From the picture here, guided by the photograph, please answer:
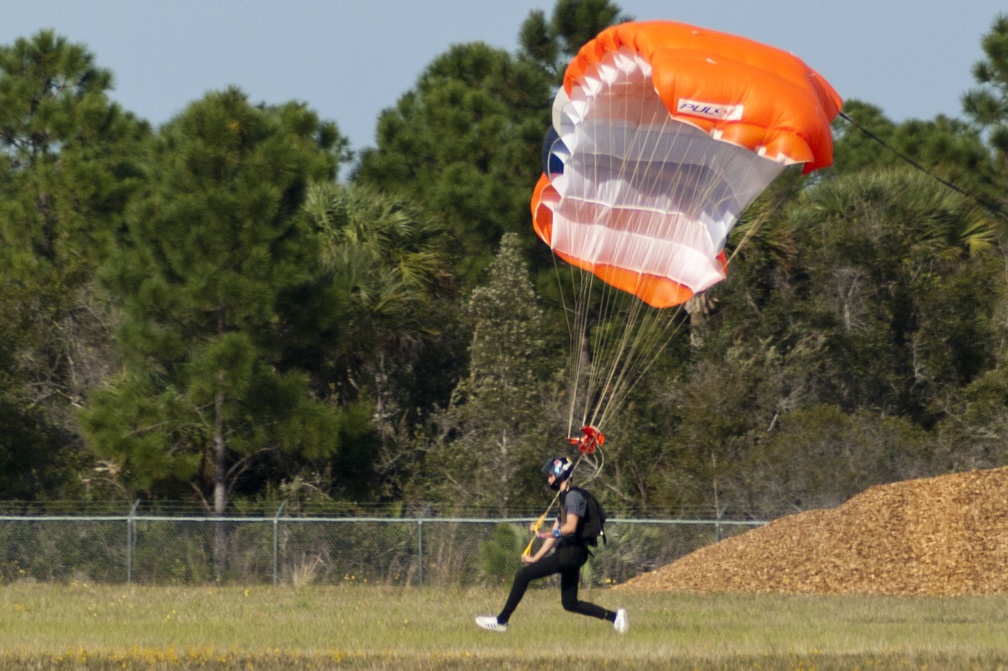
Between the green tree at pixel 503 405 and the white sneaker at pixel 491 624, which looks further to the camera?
the green tree at pixel 503 405

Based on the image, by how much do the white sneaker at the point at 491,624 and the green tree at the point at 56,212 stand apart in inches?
580

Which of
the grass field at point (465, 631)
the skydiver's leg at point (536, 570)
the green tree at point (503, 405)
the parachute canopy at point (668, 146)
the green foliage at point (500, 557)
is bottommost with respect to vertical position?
the grass field at point (465, 631)

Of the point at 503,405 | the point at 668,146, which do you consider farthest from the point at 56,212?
the point at 668,146

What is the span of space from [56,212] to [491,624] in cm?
1969

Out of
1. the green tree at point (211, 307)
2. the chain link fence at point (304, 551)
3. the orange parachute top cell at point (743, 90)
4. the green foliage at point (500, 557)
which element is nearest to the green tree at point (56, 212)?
the green tree at point (211, 307)

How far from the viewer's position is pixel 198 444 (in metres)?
23.8

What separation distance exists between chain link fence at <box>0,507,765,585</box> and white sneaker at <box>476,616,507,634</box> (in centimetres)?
767

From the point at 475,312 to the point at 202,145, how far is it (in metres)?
5.37

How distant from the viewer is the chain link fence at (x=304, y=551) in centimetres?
2077

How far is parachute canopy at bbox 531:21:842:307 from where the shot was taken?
1280 centimetres

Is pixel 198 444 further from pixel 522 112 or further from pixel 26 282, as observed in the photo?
pixel 522 112

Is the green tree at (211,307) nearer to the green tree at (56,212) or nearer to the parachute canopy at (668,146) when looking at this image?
the green tree at (56,212)


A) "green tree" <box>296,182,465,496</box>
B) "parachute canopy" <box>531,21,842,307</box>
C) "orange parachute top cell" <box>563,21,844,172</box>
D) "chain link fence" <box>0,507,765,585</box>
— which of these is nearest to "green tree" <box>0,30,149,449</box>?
"green tree" <box>296,182,465,496</box>

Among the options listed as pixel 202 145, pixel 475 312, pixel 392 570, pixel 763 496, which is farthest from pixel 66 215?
pixel 763 496
